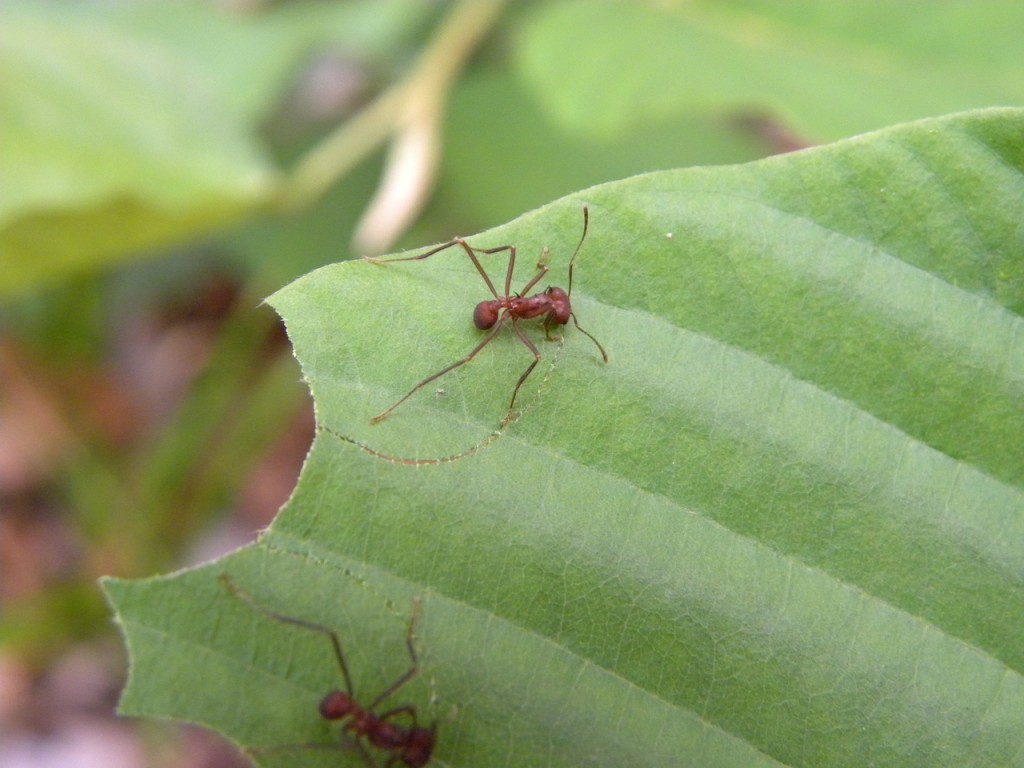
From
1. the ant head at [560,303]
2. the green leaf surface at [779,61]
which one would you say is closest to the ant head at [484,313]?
the ant head at [560,303]

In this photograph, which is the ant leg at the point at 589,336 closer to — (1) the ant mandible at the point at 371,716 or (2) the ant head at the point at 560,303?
(2) the ant head at the point at 560,303

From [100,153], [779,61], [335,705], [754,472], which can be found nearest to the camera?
[754,472]

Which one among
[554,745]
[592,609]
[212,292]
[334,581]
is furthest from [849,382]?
[212,292]

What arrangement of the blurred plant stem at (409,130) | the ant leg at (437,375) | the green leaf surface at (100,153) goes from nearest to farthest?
the ant leg at (437,375) → the green leaf surface at (100,153) → the blurred plant stem at (409,130)

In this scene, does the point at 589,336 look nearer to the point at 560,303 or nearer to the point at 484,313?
the point at 560,303

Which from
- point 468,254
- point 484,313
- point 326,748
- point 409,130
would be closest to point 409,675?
point 326,748

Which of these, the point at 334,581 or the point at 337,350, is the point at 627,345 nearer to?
the point at 337,350
